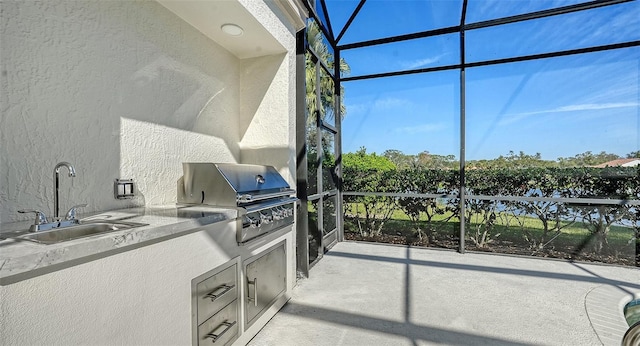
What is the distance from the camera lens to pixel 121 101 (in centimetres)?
191

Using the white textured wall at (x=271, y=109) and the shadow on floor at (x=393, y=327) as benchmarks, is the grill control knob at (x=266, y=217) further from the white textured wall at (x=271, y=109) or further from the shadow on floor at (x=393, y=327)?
the shadow on floor at (x=393, y=327)

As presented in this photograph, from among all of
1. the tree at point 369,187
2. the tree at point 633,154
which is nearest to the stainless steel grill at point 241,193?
the tree at point 369,187

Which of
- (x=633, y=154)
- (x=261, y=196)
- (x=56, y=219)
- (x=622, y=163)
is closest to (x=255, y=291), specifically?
(x=261, y=196)

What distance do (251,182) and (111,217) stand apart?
3.09 feet

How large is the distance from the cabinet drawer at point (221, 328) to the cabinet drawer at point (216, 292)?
0.12 ft

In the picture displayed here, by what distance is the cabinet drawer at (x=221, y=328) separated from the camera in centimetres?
165

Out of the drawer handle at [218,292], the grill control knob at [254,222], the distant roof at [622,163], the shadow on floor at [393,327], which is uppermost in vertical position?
the distant roof at [622,163]

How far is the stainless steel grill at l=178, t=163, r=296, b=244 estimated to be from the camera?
2.01m

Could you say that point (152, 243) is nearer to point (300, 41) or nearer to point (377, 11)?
point (300, 41)

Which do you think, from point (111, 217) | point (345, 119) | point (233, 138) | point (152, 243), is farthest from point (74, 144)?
point (345, 119)

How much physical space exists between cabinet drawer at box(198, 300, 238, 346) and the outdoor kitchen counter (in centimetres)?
58

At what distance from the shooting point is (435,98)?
4582 millimetres

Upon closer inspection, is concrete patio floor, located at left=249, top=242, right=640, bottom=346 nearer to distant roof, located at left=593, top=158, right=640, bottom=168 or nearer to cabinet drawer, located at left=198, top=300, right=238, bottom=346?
cabinet drawer, located at left=198, top=300, right=238, bottom=346

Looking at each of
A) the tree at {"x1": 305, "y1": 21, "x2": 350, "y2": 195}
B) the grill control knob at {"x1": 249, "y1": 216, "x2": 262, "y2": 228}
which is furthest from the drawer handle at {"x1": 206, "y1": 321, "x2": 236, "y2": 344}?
the tree at {"x1": 305, "y1": 21, "x2": 350, "y2": 195}
